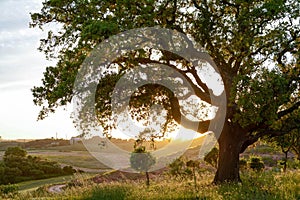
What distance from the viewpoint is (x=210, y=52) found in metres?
18.9

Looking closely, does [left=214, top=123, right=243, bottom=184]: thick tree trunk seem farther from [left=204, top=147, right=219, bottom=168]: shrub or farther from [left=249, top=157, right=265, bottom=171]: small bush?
[left=249, top=157, right=265, bottom=171]: small bush

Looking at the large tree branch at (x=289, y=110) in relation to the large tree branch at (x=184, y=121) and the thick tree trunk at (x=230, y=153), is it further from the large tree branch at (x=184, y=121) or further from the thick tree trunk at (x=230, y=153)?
the large tree branch at (x=184, y=121)

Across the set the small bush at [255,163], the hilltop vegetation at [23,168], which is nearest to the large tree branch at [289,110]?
the small bush at [255,163]

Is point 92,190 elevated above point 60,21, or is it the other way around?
point 60,21

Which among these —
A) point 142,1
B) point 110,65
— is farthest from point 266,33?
point 110,65

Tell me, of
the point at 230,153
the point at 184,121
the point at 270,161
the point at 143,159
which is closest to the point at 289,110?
the point at 230,153

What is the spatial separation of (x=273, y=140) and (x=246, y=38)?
30.8ft

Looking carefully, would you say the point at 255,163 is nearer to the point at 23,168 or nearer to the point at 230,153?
the point at 230,153

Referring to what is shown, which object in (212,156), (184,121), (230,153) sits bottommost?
(212,156)

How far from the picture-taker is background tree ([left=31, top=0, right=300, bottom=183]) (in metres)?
16.1

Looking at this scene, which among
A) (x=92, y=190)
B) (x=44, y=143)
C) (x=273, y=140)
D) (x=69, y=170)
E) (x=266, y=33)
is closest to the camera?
(x=92, y=190)

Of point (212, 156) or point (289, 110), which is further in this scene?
point (212, 156)

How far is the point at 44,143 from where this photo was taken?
372 feet

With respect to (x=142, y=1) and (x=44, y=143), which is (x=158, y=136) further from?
(x=44, y=143)
